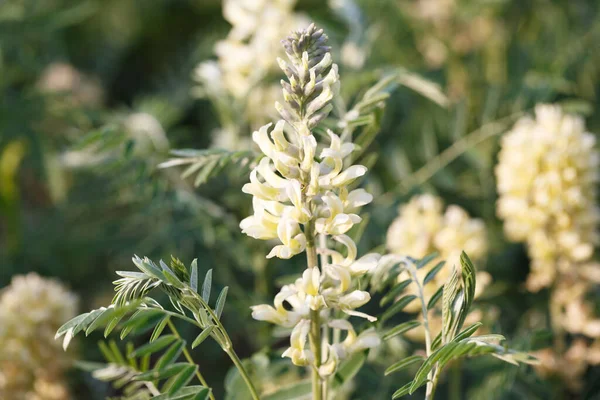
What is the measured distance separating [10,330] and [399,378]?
736mm

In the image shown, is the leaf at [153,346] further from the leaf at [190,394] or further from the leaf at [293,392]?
the leaf at [293,392]

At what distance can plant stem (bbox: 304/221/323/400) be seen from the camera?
2.68 ft

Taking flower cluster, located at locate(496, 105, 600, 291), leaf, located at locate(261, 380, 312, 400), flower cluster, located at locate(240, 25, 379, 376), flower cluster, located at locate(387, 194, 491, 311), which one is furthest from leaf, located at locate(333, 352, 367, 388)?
flower cluster, located at locate(496, 105, 600, 291)

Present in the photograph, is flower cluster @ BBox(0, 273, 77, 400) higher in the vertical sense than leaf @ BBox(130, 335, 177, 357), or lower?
lower

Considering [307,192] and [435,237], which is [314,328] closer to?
[307,192]

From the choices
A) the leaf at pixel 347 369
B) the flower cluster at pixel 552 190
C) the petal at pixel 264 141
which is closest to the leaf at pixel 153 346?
the petal at pixel 264 141

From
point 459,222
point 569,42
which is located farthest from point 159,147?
point 569,42

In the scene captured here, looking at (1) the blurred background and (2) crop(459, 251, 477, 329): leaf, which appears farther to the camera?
(1) the blurred background

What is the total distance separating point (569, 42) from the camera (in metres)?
2.01

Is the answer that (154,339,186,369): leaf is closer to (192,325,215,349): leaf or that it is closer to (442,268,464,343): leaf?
(192,325,215,349): leaf

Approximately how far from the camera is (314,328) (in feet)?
2.75

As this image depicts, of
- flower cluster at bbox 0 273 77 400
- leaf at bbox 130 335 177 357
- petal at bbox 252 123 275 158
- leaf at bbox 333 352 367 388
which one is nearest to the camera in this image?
leaf at bbox 130 335 177 357

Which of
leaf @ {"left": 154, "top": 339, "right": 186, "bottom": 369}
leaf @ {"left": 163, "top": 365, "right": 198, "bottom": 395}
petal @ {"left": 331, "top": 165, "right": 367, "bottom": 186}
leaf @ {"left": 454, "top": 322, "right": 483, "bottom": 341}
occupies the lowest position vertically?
leaf @ {"left": 454, "top": 322, "right": 483, "bottom": 341}

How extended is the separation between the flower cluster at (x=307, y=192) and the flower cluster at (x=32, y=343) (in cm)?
68
